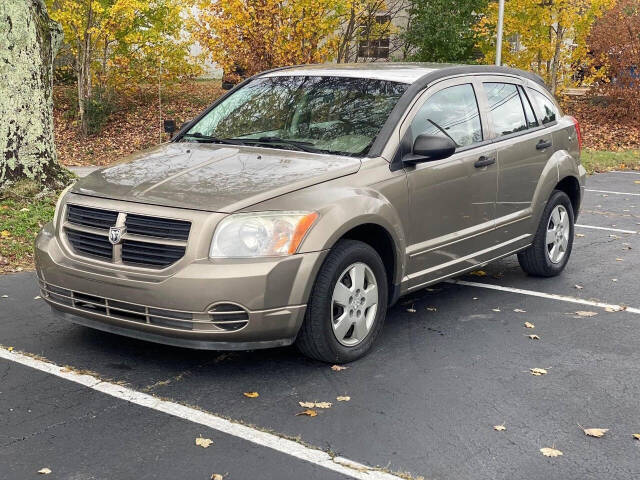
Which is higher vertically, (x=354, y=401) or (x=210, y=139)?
(x=210, y=139)

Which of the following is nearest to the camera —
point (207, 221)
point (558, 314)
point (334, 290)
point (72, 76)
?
point (207, 221)

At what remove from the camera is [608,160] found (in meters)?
17.3

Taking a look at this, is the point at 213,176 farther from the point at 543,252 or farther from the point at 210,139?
the point at 543,252

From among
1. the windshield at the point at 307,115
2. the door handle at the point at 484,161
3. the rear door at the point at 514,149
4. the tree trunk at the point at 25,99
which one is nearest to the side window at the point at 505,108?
the rear door at the point at 514,149

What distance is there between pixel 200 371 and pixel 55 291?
995 millimetres

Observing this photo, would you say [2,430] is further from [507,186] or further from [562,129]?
[562,129]

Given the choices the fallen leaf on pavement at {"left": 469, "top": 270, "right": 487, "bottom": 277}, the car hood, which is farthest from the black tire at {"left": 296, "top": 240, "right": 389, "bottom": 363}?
the fallen leaf on pavement at {"left": 469, "top": 270, "right": 487, "bottom": 277}

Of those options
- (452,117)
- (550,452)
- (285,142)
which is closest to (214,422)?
(550,452)

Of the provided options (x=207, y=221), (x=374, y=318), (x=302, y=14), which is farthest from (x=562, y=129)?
(x=302, y=14)

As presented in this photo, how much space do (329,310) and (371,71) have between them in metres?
2.06

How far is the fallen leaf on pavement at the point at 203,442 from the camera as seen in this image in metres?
4.18

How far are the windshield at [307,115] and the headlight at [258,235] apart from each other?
3.16ft

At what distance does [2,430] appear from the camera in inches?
171

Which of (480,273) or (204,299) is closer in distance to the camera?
(204,299)
